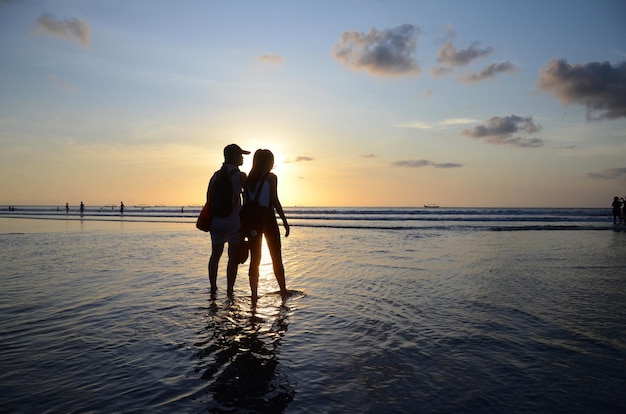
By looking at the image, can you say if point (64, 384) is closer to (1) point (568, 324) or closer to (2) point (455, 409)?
(2) point (455, 409)

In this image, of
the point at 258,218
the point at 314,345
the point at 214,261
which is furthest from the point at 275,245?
the point at 314,345

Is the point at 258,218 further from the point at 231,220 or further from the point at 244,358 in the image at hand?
the point at 244,358

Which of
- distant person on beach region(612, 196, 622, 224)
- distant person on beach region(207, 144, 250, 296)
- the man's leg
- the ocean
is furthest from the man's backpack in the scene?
distant person on beach region(612, 196, 622, 224)

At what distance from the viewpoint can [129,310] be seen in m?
5.14

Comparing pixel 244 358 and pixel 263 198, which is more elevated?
pixel 263 198

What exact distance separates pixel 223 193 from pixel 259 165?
0.73 metres

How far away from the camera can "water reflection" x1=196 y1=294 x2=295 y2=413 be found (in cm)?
264

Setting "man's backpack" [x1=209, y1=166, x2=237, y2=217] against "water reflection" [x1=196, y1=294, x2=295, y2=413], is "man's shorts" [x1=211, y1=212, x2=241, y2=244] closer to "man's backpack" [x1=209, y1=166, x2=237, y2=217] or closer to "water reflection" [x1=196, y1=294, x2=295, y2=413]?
"man's backpack" [x1=209, y1=166, x2=237, y2=217]

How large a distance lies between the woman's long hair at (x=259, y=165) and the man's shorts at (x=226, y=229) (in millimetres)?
663

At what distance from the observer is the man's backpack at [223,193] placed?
604cm

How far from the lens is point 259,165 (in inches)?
235

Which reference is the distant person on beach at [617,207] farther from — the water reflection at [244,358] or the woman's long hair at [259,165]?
the water reflection at [244,358]

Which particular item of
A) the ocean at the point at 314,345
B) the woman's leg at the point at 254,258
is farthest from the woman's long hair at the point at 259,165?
the ocean at the point at 314,345

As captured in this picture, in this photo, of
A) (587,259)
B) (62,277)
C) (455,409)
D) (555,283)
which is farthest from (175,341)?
(587,259)
